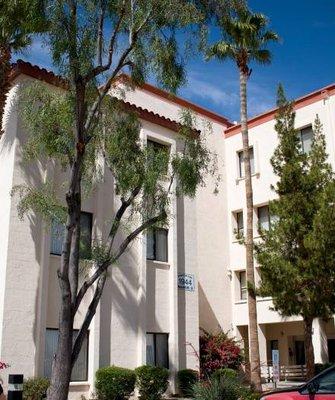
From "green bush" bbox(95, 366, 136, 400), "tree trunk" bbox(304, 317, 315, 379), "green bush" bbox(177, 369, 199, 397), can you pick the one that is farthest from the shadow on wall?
"tree trunk" bbox(304, 317, 315, 379)

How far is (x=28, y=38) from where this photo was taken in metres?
15.0

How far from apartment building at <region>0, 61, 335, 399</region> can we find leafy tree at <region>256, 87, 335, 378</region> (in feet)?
9.09

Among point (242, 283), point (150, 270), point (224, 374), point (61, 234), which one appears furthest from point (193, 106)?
point (224, 374)

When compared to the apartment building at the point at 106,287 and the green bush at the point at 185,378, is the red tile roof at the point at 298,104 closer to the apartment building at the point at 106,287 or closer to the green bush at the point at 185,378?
the apartment building at the point at 106,287

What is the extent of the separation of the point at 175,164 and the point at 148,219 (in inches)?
61.9

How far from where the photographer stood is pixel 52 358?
59.0ft

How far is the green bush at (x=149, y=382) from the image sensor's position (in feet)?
63.5

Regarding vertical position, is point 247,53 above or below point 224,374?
above

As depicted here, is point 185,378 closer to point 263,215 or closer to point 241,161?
point 263,215

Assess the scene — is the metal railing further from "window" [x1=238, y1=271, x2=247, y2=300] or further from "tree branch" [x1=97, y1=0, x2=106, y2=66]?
"tree branch" [x1=97, y1=0, x2=106, y2=66]

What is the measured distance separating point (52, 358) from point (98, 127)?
7.25 m

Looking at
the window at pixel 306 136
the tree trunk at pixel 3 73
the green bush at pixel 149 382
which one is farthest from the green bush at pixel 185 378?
the window at pixel 306 136

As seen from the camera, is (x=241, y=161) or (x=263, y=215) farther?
(x=241, y=161)

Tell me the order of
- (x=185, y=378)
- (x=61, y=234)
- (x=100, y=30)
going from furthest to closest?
(x=185, y=378)
(x=61, y=234)
(x=100, y=30)
